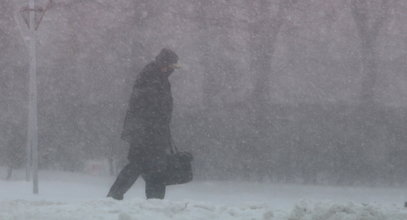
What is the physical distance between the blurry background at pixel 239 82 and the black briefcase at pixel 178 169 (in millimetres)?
2707

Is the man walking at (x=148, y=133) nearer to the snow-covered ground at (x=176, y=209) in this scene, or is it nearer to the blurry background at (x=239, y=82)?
the snow-covered ground at (x=176, y=209)

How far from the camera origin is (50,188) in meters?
9.80

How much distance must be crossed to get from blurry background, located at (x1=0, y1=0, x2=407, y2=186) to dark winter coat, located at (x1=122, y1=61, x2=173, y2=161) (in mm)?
2809

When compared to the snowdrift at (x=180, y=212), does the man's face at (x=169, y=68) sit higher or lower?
higher

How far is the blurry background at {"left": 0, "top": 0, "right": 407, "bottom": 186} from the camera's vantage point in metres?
10.4

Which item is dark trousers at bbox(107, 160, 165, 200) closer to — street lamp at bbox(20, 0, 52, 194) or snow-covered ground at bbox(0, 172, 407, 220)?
snow-covered ground at bbox(0, 172, 407, 220)

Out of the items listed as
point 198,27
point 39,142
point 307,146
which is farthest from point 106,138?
point 307,146

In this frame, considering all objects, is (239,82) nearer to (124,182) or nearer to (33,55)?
(33,55)

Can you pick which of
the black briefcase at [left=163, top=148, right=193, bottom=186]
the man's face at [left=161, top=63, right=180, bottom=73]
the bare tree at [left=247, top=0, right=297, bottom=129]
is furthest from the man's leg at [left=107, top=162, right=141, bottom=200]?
the bare tree at [left=247, top=0, right=297, bottom=129]

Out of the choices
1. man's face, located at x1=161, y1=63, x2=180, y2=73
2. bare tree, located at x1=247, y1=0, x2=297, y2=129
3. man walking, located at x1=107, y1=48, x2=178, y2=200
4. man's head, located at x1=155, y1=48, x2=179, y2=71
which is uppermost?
bare tree, located at x1=247, y1=0, x2=297, y2=129

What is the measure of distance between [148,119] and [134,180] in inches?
24.2

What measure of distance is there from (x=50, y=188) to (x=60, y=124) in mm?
1038

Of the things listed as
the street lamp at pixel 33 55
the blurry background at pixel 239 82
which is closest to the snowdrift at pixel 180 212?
the street lamp at pixel 33 55

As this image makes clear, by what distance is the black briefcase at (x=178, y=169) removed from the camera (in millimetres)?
7570
